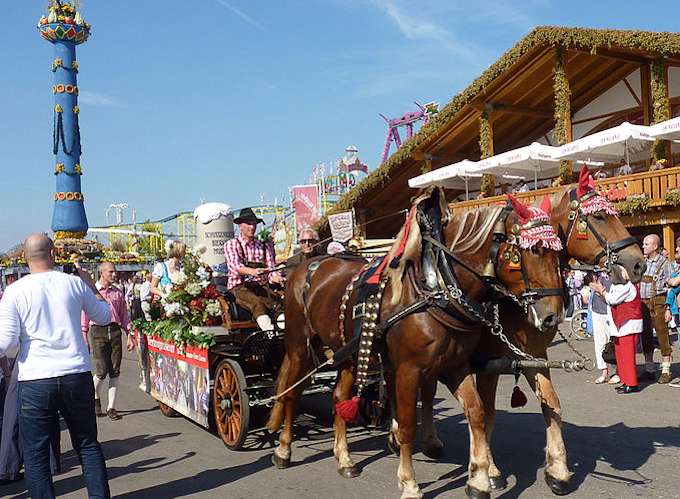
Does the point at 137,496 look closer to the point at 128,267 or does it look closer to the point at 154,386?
the point at 154,386

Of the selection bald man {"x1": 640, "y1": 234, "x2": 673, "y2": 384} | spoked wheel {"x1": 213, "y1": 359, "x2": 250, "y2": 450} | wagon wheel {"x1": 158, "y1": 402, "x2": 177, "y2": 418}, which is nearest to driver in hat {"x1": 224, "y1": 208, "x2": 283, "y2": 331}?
spoked wheel {"x1": 213, "y1": 359, "x2": 250, "y2": 450}

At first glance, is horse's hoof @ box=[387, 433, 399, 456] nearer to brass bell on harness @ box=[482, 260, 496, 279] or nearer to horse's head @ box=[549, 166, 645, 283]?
brass bell on harness @ box=[482, 260, 496, 279]

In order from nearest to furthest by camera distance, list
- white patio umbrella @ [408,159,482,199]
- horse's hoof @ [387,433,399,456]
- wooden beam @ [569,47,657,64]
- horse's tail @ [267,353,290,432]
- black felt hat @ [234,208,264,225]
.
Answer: horse's hoof @ [387,433,399,456] < horse's tail @ [267,353,290,432] < black felt hat @ [234,208,264,225] < wooden beam @ [569,47,657,64] < white patio umbrella @ [408,159,482,199]

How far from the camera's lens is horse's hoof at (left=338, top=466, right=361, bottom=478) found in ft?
18.0

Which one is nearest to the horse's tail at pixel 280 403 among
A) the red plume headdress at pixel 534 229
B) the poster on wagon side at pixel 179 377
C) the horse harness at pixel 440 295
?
the poster on wagon side at pixel 179 377

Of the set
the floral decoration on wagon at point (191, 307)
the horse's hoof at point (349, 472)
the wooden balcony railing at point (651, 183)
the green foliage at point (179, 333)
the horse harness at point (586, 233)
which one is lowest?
the horse's hoof at point (349, 472)

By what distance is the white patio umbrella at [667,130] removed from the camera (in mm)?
15248

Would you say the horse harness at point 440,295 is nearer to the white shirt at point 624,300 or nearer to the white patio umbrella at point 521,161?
the white shirt at point 624,300

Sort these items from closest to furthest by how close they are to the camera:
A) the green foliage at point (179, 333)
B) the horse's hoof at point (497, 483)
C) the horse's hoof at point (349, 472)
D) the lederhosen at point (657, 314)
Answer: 1. the horse's hoof at point (497, 483)
2. the horse's hoof at point (349, 472)
3. the green foliage at point (179, 333)
4. the lederhosen at point (657, 314)

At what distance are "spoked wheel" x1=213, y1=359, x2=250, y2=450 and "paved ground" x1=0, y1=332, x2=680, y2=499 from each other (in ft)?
0.60

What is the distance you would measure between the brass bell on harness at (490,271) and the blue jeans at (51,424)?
275cm

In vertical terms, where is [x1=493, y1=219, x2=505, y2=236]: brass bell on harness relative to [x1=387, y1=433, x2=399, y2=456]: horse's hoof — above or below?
above

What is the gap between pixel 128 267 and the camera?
120 feet

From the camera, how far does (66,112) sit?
37000 mm
